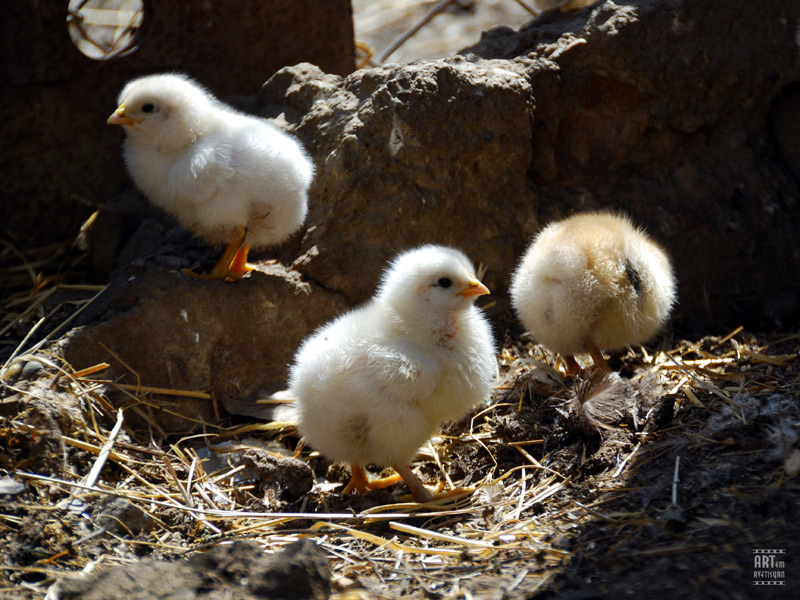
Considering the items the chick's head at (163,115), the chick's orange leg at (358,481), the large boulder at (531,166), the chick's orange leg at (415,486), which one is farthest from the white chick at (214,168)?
the chick's orange leg at (415,486)

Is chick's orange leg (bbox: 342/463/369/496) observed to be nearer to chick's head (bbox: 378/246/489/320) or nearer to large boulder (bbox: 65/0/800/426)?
chick's head (bbox: 378/246/489/320)

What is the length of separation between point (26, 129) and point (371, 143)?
2.37 m

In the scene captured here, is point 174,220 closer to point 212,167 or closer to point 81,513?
point 212,167

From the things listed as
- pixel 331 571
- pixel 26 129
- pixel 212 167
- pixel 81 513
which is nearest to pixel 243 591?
pixel 331 571

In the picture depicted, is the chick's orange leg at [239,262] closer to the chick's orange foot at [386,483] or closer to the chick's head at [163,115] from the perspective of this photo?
the chick's head at [163,115]

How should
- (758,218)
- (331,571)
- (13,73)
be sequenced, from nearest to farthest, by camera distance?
(331,571), (13,73), (758,218)

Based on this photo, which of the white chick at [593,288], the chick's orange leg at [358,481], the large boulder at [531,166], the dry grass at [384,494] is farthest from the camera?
the large boulder at [531,166]

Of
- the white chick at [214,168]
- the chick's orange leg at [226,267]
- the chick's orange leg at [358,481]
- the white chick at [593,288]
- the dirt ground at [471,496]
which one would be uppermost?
the white chick at [214,168]

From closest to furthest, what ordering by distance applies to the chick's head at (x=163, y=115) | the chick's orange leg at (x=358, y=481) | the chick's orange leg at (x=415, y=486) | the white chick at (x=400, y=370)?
the white chick at (x=400, y=370) → the chick's orange leg at (x=415, y=486) → the chick's orange leg at (x=358, y=481) → the chick's head at (x=163, y=115)

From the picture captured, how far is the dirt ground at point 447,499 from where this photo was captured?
269 cm

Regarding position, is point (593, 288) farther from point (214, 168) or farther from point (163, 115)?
point (163, 115)

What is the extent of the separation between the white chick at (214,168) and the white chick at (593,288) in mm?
1405

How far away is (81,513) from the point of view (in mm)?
3312

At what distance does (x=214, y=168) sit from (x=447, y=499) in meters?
2.12
